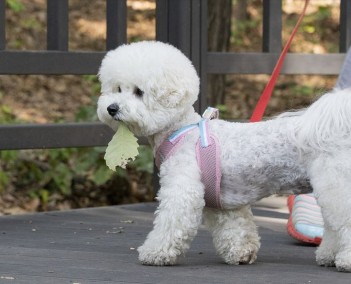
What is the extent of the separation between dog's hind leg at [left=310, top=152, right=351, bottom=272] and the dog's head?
1.76 ft

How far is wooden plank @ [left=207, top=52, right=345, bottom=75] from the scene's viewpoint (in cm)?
558

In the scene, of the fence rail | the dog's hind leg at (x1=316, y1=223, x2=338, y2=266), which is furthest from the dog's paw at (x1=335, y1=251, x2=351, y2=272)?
the fence rail

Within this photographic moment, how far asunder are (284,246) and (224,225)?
0.57 meters

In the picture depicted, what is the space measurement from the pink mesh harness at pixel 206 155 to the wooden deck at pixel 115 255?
282 mm

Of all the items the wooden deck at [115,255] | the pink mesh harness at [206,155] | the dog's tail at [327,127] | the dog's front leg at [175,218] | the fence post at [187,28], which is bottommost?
the wooden deck at [115,255]

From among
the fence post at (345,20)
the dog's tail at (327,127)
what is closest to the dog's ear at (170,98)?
the dog's tail at (327,127)

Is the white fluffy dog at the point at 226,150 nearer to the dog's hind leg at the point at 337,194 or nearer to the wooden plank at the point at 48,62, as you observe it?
the dog's hind leg at the point at 337,194

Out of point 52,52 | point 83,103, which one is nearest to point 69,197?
point 52,52

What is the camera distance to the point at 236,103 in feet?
33.8

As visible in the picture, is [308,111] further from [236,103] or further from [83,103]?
[236,103]

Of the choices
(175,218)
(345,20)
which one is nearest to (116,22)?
(345,20)

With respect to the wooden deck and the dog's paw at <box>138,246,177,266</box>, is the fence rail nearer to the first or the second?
the wooden deck

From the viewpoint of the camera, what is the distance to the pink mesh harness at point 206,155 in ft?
11.4

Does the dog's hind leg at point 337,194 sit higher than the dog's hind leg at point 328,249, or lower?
higher
